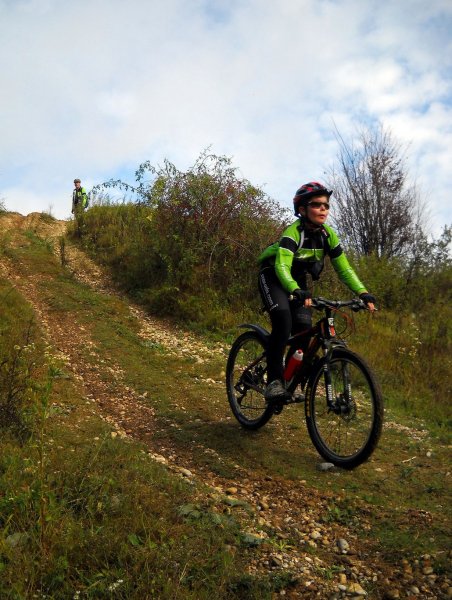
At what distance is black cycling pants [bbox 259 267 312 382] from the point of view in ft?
15.9

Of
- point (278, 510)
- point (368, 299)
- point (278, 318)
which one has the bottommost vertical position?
point (278, 510)

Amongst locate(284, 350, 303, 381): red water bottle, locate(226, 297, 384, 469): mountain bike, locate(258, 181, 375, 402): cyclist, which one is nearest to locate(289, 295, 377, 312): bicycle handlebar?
locate(226, 297, 384, 469): mountain bike

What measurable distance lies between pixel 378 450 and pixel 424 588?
2.23 meters

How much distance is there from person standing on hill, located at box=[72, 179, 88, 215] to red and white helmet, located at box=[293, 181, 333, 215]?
13379 mm

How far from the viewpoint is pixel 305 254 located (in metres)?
4.93

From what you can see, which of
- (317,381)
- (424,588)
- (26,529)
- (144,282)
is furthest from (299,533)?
(144,282)

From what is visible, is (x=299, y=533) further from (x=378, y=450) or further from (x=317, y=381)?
(x=378, y=450)

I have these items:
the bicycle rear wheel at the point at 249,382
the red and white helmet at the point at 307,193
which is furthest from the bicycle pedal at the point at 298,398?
the red and white helmet at the point at 307,193

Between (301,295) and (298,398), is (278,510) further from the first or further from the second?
(301,295)

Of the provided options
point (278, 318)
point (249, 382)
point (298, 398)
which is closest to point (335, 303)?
point (278, 318)

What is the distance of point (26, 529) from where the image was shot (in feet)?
9.55

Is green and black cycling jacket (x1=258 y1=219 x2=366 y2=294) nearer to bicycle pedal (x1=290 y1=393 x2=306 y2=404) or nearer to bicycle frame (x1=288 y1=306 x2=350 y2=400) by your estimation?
bicycle frame (x1=288 y1=306 x2=350 y2=400)

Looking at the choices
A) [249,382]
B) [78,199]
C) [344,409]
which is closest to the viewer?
[344,409]

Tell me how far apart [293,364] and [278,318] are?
1.57ft
